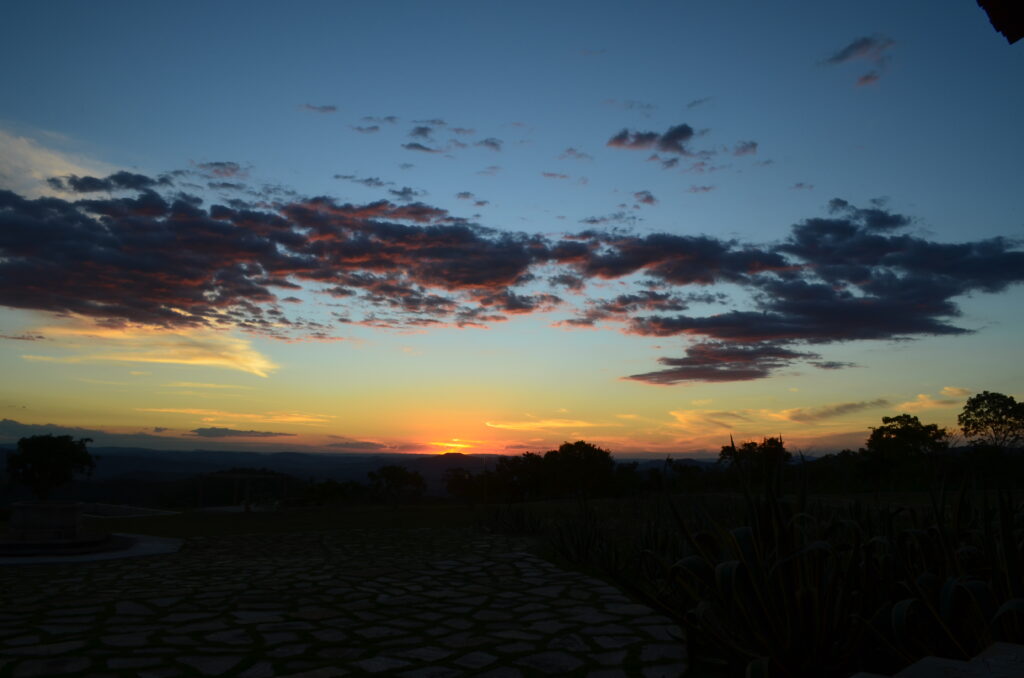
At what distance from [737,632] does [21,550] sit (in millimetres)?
9018

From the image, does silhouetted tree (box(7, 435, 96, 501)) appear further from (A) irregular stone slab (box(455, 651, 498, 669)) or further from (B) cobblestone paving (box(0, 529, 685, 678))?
(A) irregular stone slab (box(455, 651, 498, 669))

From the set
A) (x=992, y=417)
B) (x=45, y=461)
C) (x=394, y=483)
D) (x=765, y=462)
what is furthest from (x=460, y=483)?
(x=992, y=417)

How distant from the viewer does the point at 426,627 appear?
4.66 metres

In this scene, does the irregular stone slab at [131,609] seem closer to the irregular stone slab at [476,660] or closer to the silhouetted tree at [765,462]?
the irregular stone slab at [476,660]

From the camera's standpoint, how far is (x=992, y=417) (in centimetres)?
3291

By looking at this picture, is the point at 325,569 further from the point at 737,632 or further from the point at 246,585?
the point at 737,632

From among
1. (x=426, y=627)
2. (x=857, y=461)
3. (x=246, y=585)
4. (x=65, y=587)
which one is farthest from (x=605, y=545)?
(x=857, y=461)

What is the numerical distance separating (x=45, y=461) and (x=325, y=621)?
66.2ft

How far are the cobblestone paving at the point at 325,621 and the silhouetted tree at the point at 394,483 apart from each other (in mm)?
11235

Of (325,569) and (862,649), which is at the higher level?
(862,649)

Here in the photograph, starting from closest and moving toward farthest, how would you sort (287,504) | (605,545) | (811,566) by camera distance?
(811,566) → (605,545) → (287,504)

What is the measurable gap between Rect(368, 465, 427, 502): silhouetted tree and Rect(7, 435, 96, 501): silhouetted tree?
9.20 m

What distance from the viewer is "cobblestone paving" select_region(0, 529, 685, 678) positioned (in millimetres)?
3768

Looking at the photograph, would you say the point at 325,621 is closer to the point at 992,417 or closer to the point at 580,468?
the point at 580,468
